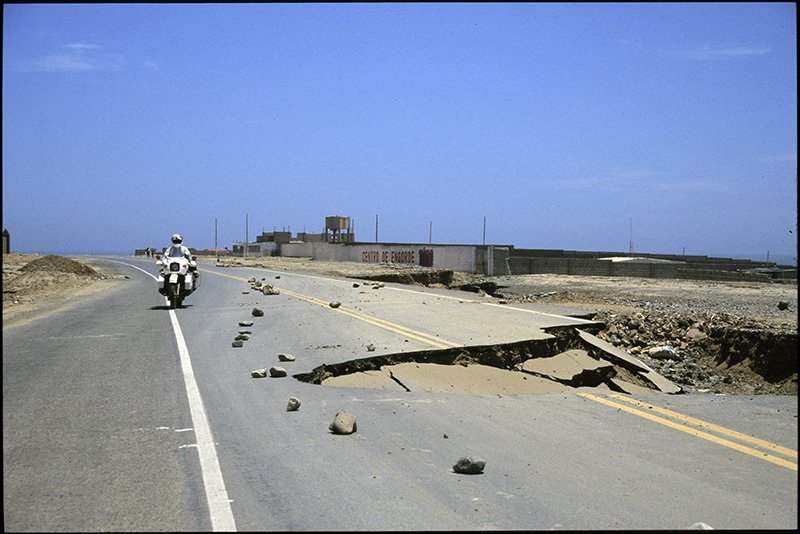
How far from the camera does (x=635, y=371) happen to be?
12.9 metres

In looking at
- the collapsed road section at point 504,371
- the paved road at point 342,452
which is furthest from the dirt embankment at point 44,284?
the collapsed road section at point 504,371

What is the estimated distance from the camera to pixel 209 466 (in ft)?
19.2

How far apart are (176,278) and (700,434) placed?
13.3 metres

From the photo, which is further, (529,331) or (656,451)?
(529,331)

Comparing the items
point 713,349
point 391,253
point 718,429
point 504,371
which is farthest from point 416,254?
point 718,429

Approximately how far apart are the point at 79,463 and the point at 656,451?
4.62 metres

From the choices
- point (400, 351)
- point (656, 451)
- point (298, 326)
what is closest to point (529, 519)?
point (656, 451)

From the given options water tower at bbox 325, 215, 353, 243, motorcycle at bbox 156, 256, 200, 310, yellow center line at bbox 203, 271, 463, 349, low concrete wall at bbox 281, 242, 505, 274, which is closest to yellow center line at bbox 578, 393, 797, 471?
yellow center line at bbox 203, 271, 463, 349

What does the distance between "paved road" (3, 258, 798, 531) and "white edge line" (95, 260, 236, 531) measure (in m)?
0.02

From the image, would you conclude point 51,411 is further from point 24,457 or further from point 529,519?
point 529,519

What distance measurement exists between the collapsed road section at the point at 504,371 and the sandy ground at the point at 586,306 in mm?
33

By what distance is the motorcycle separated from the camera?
56.0 feet

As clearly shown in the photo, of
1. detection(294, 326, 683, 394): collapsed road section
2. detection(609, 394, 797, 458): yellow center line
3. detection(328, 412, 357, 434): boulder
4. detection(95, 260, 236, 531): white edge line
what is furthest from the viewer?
detection(294, 326, 683, 394): collapsed road section

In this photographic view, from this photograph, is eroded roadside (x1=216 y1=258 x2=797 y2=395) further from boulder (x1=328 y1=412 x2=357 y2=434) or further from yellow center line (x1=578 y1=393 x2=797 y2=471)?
boulder (x1=328 y1=412 x2=357 y2=434)
